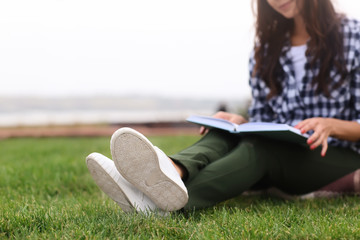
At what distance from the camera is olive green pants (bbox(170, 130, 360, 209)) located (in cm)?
181

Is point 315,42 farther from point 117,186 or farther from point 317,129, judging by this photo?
point 117,186

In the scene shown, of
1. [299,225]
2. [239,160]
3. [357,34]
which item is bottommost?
[299,225]

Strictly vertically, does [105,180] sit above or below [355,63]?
below

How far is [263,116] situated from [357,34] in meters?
0.66

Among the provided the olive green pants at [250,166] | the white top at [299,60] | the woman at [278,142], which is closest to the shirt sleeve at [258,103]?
the woman at [278,142]

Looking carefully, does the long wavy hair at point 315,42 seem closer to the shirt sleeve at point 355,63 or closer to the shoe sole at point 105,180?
the shirt sleeve at point 355,63

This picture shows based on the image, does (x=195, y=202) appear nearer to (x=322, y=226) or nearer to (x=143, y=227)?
(x=143, y=227)

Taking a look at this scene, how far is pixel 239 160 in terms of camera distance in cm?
190

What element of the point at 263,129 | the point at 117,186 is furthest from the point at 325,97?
the point at 117,186

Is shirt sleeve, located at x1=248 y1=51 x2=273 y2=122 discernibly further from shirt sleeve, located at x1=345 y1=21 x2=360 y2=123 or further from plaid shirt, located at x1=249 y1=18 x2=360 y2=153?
shirt sleeve, located at x1=345 y1=21 x2=360 y2=123

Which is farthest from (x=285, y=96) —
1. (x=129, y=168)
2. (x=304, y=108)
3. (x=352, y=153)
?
(x=129, y=168)

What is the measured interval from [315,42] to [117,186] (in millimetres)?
1285

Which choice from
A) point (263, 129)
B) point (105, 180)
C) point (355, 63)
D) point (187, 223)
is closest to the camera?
point (187, 223)

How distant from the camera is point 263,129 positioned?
185 centimetres
